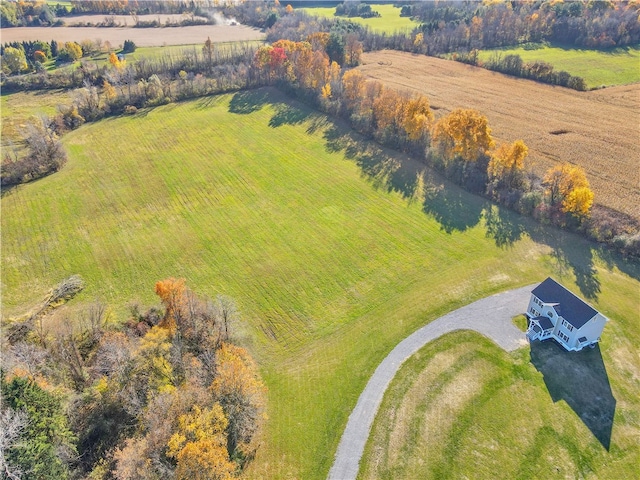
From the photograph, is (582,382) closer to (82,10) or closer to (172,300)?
(172,300)

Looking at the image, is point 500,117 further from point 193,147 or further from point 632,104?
point 193,147

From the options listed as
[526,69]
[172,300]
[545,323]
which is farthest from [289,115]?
[545,323]

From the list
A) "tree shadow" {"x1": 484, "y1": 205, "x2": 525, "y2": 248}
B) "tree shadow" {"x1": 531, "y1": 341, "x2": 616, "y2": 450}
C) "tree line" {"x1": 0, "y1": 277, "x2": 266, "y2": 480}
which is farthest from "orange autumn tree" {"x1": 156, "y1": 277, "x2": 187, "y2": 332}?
"tree shadow" {"x1": 484, "y1": 205, "x2": 525, "y2": 248}

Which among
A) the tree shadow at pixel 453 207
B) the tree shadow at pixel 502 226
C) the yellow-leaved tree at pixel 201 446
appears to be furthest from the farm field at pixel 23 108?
the tree shadow at pixel 502 226

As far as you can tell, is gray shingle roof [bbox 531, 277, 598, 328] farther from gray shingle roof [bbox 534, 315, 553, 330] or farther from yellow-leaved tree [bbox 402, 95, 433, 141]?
yellow-leaved tree [bbox 402, 95, 433, 141]

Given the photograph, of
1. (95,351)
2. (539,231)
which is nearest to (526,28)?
(539,231)

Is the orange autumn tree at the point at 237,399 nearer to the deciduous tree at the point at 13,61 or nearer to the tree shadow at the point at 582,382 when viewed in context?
the tree shadow at the point at 582,382

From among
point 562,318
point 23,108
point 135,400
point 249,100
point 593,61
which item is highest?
point 593,61

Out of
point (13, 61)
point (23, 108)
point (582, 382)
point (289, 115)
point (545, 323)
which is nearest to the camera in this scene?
point (582, 382)
